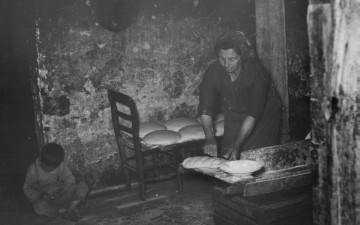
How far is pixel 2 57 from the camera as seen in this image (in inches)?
229

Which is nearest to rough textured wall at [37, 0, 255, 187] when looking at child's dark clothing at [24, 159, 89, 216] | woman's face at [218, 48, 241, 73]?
child's dark clothing at [24, 159, 89, 216]

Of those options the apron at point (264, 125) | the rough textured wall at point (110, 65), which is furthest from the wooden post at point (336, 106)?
the rough textured wall at point (110, 65)

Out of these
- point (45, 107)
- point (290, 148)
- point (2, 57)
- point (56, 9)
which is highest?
point (56, 9)

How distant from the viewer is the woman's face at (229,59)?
4188mm

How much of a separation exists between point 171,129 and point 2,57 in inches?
106

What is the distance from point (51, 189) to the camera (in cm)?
514

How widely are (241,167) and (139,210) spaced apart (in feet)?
7.61

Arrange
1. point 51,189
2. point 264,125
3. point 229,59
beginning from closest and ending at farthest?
point 229,59, point 264,125, point 51,189

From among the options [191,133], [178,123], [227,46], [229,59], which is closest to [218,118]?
[178,123]

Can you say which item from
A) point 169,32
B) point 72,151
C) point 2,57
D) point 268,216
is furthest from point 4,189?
point 268,216

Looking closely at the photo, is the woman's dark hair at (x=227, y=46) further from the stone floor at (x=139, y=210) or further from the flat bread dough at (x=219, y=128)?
the stone floor at (x=139, y=210)

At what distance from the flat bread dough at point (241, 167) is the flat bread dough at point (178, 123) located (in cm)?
245

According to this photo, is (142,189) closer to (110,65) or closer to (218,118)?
(218,118)

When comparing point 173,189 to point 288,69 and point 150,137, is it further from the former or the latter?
point 288,69
